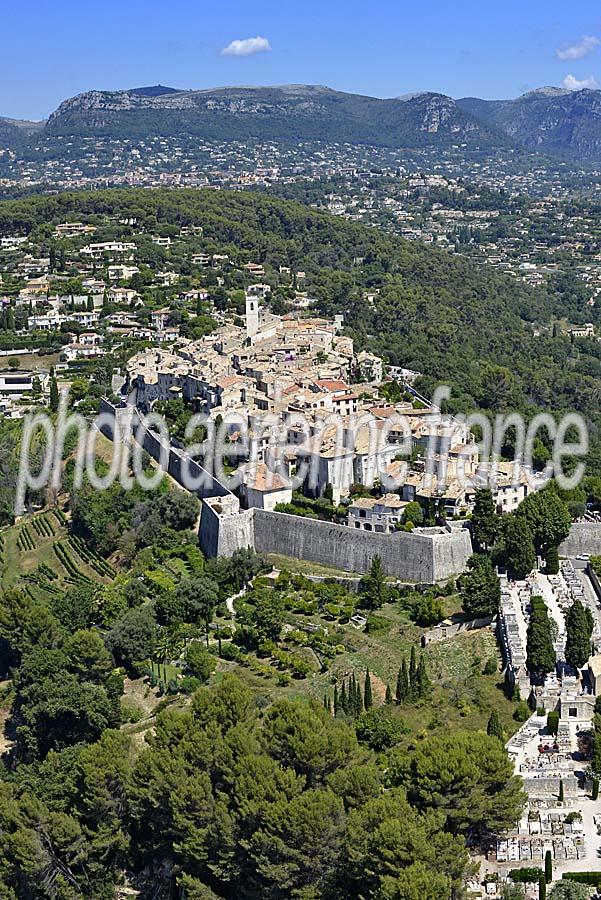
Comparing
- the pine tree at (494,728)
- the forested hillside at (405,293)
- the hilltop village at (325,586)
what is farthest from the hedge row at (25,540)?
the pine tree at (494,728)

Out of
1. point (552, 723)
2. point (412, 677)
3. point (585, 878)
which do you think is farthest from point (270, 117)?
point (585, 878)

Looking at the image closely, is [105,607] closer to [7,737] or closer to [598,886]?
[7,737]

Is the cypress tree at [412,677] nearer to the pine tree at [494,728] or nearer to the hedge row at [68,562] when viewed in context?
the pine tree at [494,728]

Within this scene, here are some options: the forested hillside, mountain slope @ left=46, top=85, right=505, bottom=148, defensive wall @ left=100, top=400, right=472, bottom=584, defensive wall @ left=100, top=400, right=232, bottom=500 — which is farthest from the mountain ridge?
defensive wall @ left=100, top=400, right=472, bottom=584

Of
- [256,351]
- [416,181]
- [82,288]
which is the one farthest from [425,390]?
[416,181]

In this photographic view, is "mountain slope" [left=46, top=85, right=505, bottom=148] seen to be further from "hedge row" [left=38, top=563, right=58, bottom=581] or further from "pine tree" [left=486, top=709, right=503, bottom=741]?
"pine tree" [left=486, top=709, right=503, bottom=741]

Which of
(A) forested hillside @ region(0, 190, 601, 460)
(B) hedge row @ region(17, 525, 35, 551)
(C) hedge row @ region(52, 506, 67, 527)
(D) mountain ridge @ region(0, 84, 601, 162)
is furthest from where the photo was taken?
(D) mountain ridge @ region(0, 84, 601, 162)
